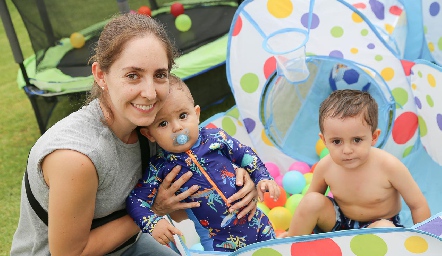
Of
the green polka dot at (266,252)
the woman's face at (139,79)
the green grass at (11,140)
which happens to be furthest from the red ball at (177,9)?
the green polka dot at (266,252)

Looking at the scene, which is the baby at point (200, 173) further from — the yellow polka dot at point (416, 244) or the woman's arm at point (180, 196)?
the yellow polka dot at point (416, 244)

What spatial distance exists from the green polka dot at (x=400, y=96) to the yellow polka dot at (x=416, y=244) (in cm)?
111

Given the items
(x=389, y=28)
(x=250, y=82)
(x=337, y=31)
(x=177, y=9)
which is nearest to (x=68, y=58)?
(x=177, y=9)

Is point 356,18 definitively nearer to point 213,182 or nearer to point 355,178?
point 355,178

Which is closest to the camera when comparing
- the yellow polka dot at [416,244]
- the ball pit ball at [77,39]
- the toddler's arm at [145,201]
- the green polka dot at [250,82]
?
the yellow polka dot at [416,244]

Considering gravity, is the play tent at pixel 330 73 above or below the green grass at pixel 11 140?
above

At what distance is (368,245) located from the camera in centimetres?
109

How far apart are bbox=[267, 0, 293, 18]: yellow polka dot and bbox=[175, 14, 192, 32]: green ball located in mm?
1386

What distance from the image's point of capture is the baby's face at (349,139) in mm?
1517

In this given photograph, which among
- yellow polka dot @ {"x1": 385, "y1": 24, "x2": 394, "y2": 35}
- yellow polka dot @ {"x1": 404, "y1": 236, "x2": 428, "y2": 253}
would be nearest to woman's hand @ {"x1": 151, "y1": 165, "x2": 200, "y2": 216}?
yellow polka dot @ {"x1": 404, "y1": 236, "x2": 428, "y2": 253}

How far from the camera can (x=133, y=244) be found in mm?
1487

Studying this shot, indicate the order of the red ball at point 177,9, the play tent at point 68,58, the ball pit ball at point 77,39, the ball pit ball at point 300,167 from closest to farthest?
the ball pit ball at point 300,167 < the play tent at point 68,58 < the ball pit ball at point 77,39 < the red ball at point 177,9

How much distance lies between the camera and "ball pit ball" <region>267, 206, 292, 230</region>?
2.07 m

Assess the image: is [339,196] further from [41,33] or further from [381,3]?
[41,33]
